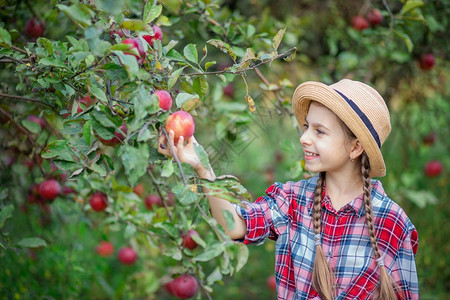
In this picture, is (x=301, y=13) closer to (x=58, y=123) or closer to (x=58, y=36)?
(x=58, y=36)

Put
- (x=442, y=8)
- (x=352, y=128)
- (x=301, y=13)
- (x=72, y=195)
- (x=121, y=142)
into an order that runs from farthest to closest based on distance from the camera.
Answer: (x=301, y=13)
(x=442, y=8)
(x=72, y=195)
(x=352, y=128)
(x=121, y=142)

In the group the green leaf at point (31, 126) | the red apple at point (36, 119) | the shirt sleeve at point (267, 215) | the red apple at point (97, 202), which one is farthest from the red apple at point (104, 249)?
the shirt sleeve at point (267, 215)

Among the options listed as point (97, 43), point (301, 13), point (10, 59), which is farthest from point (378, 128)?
point (301, 13)

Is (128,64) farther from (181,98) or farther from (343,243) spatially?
(343,243)

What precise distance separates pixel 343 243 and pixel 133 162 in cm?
67

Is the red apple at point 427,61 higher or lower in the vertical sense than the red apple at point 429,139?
higher

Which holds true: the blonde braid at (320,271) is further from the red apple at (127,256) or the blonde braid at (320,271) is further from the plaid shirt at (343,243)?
the red apple at (127,256)

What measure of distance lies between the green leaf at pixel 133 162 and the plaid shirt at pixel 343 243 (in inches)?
16.9

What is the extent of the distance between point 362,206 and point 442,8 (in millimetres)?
1641

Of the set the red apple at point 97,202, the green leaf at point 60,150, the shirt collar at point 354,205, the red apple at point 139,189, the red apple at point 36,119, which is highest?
the green leaf at point 60,150

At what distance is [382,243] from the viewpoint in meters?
1.38

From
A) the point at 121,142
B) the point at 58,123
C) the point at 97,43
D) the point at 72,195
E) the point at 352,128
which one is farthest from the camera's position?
the point at 72,195

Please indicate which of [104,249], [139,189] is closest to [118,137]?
[139,189]

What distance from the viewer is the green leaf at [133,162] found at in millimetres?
1013
